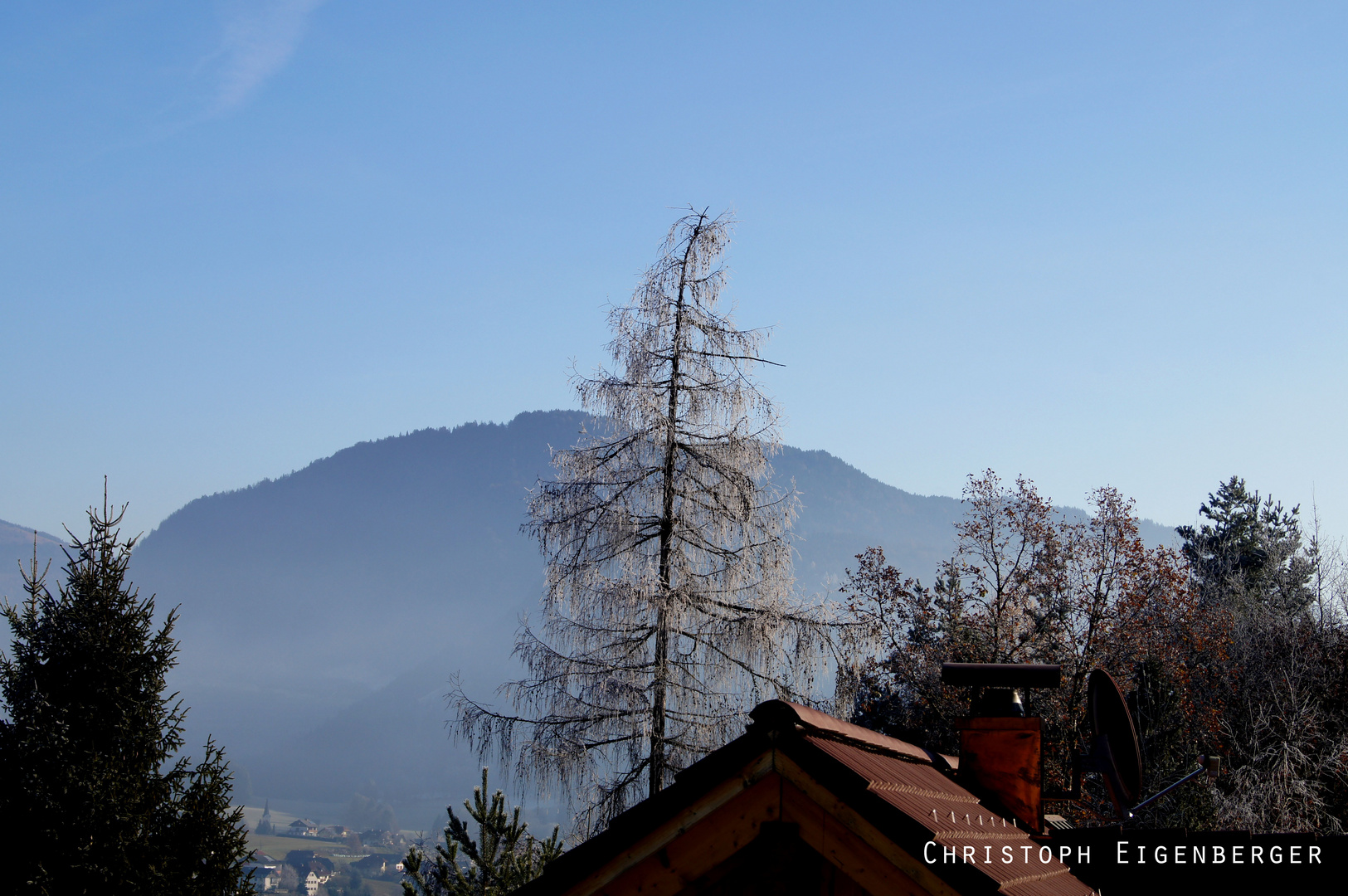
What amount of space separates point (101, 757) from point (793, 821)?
29.4 feet

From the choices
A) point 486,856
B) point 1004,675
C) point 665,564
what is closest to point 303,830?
point 665,564

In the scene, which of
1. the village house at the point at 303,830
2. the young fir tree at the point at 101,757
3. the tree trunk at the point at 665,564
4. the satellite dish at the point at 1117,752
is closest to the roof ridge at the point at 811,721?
the satellite dish at the point at 1117,752

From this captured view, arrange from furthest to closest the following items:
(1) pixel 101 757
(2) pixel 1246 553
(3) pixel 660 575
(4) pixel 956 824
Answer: (2) pixel 1246 553, (3) pixel 660 575, (1) pixel 101 757, (4) pixel 956 824

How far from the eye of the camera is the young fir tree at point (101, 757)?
9281 mm

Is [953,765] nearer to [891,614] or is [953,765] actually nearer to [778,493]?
[778,493]

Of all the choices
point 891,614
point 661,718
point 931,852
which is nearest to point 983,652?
point 891,614

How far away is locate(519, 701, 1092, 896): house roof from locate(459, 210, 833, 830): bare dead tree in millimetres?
11237

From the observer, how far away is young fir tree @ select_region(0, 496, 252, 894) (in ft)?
30.5

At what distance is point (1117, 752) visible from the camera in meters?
5.78

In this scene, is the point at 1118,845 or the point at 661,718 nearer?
the point at 1118,845

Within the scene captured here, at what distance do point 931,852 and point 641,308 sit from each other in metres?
13.7

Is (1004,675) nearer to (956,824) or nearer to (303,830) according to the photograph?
(956,824)

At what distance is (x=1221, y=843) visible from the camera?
484 cm

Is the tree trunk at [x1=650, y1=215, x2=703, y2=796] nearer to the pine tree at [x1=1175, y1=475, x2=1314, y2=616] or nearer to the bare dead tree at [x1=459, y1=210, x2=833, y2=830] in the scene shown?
the bare dead tree at [x1=459, y1=210, x2=833, y2=830]
